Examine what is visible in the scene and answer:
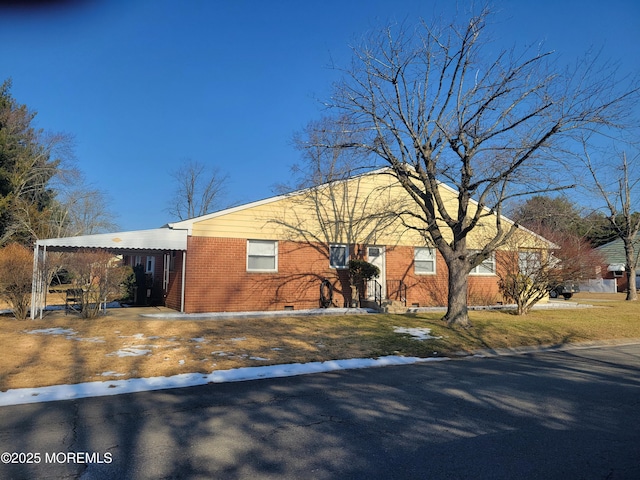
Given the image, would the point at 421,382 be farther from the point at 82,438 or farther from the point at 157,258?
the point at 157,258

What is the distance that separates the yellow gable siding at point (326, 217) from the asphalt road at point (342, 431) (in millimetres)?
9882

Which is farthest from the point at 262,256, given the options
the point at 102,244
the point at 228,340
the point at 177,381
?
the point at 177,381

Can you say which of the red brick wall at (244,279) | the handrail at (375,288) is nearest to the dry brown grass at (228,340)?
the red brick wall at (244,279)

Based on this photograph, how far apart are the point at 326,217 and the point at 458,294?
265 inches

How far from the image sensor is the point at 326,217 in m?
18.5

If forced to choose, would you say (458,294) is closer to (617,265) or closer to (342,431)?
(342,431)

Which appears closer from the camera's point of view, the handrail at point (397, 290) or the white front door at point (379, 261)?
the white front door at point (379, 261)

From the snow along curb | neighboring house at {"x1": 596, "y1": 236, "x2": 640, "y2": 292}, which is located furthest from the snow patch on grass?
neighboring house at {"x1": 596, "y1": 236, "x2": 640, "y2": 292}

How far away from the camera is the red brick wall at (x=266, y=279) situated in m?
16.1

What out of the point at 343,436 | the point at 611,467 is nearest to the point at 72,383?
the point at 343,436

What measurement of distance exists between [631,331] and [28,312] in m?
18.6

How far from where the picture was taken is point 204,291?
16.1 meters

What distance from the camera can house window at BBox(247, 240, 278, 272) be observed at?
17141mm

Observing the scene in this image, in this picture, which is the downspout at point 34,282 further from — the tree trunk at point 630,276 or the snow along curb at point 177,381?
the tree trunk at point 630,276
